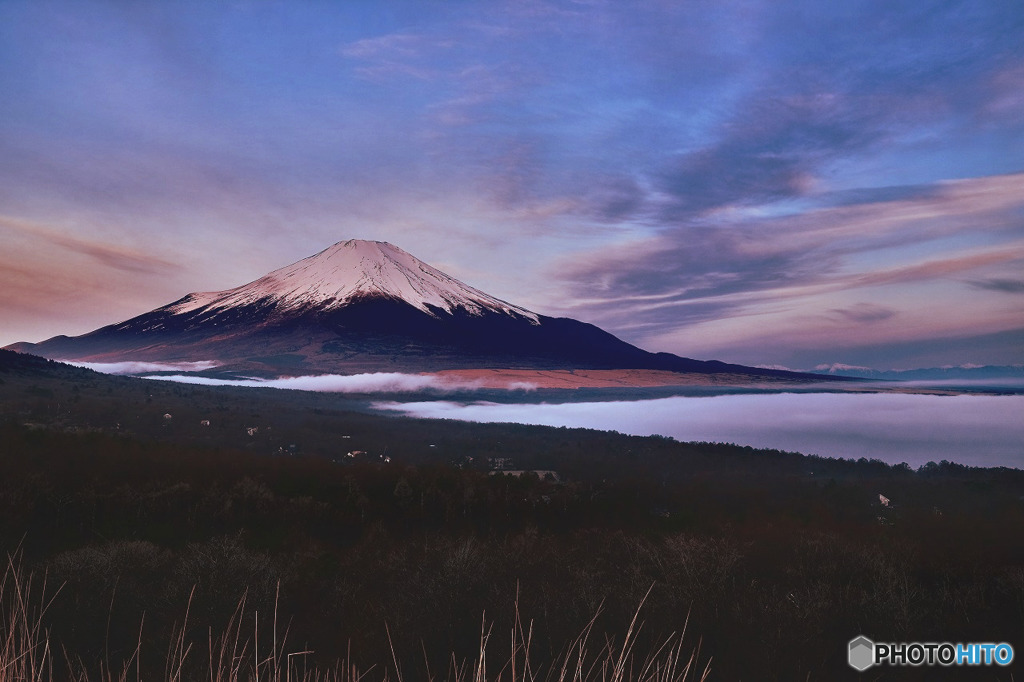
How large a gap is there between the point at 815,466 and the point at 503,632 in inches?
4829

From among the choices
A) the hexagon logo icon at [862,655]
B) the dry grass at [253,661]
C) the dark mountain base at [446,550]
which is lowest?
the dark mountain base at [446,550]

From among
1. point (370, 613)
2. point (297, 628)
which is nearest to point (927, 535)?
point (370, 613)

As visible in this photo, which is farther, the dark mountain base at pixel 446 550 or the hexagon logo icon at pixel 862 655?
the dark mountain base at pixel 446 550

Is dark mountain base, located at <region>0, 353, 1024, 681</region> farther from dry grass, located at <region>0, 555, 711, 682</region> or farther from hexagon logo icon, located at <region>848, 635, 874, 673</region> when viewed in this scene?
hexagon logo icon, located at <region>848, 635, 874, 673</region>

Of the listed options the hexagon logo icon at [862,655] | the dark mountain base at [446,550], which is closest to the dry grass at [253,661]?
the dark mountain base at [446,550]

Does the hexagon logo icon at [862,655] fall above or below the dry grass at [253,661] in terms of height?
below

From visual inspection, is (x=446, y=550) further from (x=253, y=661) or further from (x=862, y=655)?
(x=862, y=655)

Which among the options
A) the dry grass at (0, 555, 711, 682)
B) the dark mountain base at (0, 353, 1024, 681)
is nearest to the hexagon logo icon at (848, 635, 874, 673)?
the dark mountain base at (0, 353, 1024, 681)

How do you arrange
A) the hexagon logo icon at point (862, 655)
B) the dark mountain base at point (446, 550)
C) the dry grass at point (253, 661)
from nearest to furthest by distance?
1. the dry grass at point (253, 661)
2. the hexagon logo icon at point (862, 655)
3. the dark mountain base at point (446, 550)

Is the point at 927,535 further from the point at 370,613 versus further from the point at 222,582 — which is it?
the point at 222,582

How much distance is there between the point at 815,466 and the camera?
407 ft

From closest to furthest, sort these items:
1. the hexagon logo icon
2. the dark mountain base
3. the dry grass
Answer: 1. the dry grass
2. the hexagon logo icon
3. the dark mountain base

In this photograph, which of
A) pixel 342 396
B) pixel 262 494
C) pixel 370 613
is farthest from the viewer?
pixel 342 396

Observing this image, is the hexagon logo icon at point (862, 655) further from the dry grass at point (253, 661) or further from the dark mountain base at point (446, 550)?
the dry grass at point (253, 661)
